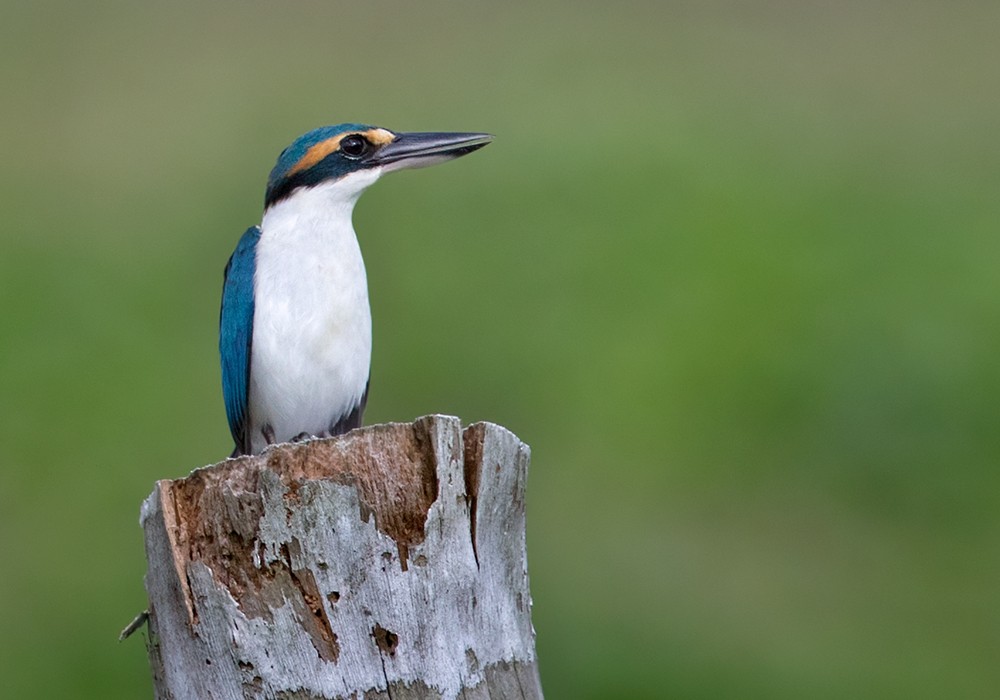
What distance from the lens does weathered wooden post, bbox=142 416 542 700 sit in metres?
3.76

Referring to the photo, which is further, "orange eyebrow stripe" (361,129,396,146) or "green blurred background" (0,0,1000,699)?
"green blurred background" (0,0,1000,699)

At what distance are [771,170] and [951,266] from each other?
6.77 ft

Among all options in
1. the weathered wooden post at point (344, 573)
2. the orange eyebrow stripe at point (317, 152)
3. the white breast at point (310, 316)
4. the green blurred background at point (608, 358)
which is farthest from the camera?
the green blurred background at point (608, 358)

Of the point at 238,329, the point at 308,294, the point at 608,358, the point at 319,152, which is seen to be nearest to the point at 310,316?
the point at 308,294

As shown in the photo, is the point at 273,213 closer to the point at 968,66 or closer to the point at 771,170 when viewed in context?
the point at 771,170

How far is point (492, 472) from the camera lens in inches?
157

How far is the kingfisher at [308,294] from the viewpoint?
580 cm

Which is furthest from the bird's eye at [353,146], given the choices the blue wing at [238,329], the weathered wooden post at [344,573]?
the weathered wooden post at [344,573]

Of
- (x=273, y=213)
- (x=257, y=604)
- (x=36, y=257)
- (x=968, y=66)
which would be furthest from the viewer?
(x=968, y=66)

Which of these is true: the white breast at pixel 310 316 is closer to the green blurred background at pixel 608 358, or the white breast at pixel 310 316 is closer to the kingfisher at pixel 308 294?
the kingfisher at pixel 308 294

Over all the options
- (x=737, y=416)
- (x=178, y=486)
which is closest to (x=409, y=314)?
(x=737, y=416)

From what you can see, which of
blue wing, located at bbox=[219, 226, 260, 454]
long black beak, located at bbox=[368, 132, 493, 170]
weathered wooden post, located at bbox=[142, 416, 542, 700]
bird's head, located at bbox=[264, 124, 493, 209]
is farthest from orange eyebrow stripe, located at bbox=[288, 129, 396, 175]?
weathered wooden post, located at bbox=[142, 416, 542, 700]

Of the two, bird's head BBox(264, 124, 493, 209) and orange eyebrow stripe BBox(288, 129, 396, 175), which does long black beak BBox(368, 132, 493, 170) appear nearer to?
bird's head BBox(264, 124, 493, 209)

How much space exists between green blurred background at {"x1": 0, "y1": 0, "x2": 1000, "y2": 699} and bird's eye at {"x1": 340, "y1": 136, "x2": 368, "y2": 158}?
4.23 metres
